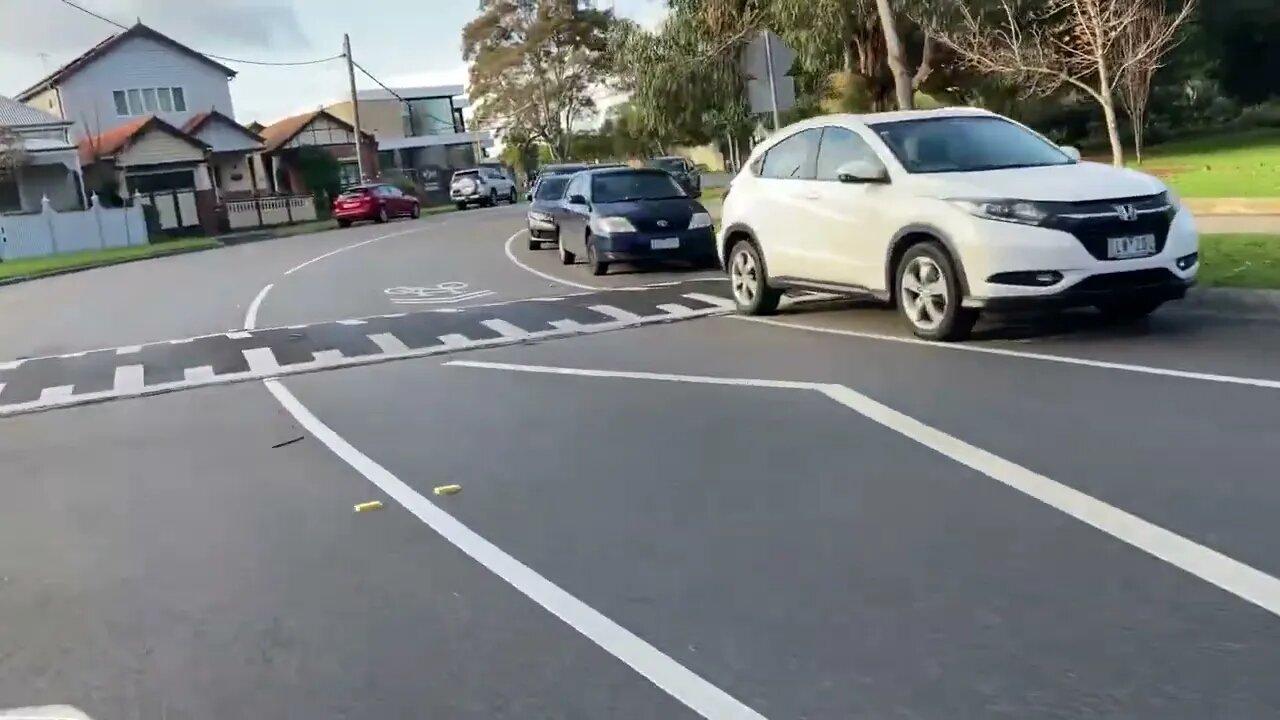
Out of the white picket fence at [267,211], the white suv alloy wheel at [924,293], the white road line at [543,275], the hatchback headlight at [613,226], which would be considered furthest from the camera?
the white picket fence at [267,211]

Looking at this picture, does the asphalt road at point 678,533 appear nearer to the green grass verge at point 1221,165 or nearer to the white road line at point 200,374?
the white road line at point 200,374

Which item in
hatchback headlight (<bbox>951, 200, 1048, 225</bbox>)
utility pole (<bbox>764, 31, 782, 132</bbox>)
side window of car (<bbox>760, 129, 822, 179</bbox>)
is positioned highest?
utility pole (<bbox>764, 31, 782, 132</bbox>)

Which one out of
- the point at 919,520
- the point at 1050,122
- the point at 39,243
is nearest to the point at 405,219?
the point at 39,243

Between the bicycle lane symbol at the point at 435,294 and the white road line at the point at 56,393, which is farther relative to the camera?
the bicycle lane symbol at the point at 435,294

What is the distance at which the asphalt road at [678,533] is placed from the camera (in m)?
4.27

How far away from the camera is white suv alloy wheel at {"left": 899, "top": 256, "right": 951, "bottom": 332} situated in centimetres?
1022

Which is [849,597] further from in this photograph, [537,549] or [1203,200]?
[1203,200]

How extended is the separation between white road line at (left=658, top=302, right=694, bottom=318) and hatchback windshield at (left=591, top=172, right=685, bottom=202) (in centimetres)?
557

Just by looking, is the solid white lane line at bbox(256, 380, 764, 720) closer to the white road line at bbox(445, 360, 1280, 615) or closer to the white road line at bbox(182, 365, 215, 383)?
the white road line at bbox(445, 360, 1280, 615)

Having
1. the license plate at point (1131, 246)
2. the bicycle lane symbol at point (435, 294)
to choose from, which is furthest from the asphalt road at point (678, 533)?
the bicycle lane symbol at point (435, 294)

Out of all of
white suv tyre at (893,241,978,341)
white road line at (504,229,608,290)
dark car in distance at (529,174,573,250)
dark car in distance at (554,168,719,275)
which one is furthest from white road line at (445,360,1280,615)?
dark car in distance at (529,174,573,250)

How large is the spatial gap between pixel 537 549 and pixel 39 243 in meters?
41.1

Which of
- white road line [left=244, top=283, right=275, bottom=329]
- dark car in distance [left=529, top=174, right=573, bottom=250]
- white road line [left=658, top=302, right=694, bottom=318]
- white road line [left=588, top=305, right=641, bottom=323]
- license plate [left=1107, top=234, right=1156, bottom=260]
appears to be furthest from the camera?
dark car in distance [left=529, top=174, right=573, bottom=250]

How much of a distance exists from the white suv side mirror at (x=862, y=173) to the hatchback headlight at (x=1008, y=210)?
99 cm
